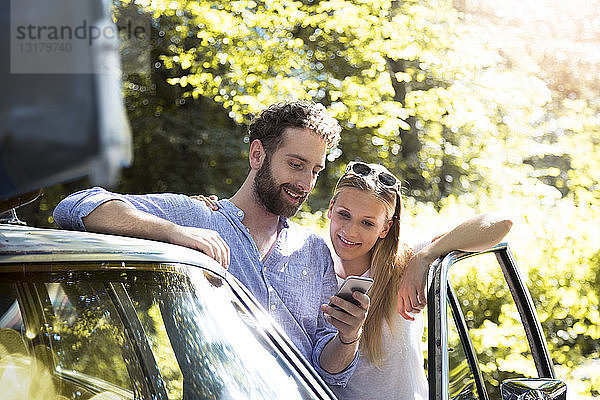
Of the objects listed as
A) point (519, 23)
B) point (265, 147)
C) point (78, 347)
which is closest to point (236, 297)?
Result: point (78, 347)

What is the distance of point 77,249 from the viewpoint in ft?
3.92

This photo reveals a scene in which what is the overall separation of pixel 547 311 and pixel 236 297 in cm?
422

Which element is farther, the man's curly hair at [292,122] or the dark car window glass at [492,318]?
the dark car window glass at [492,318]

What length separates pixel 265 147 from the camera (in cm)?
257

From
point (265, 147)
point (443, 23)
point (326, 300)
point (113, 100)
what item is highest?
point (443, 23)

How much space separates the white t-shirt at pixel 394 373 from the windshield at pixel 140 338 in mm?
859

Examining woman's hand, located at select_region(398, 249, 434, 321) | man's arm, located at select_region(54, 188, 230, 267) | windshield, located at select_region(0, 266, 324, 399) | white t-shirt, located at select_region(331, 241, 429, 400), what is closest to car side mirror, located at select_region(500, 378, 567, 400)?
woman's hand, located at select_region(398, 249, 434, 321)

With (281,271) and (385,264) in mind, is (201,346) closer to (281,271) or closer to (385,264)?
(281,271)

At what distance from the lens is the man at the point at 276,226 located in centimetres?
176

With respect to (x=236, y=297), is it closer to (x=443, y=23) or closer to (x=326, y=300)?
(x=326, y=300)

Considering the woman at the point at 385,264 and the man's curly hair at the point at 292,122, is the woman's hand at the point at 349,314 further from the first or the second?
the man's curly hair at the point at 292,122

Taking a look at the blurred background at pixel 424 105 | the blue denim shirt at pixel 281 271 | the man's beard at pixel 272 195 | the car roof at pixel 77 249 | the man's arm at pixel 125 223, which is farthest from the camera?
the blurred background at pixel 424 105

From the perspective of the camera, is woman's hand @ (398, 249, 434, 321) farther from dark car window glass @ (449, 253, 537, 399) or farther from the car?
dark car window glass @ (449, 253, 537, 399)

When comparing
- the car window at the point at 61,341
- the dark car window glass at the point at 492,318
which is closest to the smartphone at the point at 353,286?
the car window at the point at 61,341
